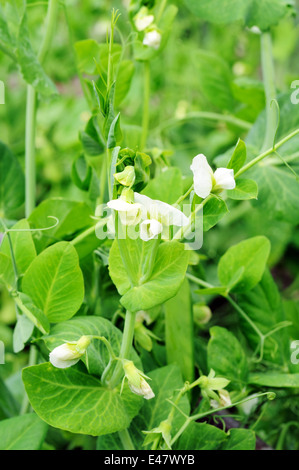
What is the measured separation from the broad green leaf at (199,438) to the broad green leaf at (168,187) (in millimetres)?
173

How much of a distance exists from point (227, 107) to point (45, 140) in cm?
51

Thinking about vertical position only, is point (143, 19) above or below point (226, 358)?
above

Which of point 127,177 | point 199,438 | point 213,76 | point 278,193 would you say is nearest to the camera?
point 127,177

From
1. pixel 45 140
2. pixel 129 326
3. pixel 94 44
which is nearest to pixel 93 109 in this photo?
pixel 94 44

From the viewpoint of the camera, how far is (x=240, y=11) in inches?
19.9

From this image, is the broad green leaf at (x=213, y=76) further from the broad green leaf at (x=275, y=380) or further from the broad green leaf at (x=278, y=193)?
the broad green leaf at (x=275, y=380)

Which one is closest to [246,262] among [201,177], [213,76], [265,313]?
[265,313]

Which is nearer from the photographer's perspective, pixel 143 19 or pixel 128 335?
pixel 128 335

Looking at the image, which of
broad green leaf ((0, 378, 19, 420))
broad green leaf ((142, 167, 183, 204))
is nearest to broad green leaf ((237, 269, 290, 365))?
broad green leaf ((142, 167, 183, 204))

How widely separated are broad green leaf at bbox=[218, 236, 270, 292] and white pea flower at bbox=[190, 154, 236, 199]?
5.2 inches

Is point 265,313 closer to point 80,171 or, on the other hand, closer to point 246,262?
point 246,262

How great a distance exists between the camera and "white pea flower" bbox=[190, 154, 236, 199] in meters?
0.30

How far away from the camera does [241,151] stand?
0.33 m

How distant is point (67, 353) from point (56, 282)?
0.25 feet
